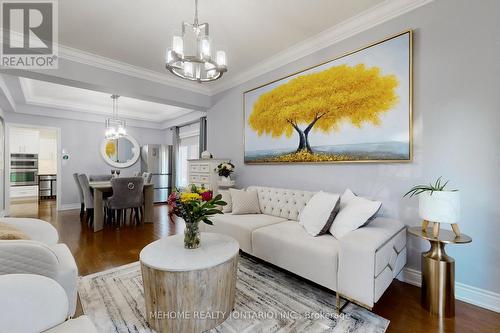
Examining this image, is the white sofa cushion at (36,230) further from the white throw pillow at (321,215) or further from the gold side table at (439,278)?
the gold side table at (439,278)

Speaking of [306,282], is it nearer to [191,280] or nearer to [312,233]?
[312,233]

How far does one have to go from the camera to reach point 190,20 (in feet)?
8.63

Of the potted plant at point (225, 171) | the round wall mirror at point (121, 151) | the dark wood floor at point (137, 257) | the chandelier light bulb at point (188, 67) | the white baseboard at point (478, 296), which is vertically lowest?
the dark wood floor at point (137, 257)

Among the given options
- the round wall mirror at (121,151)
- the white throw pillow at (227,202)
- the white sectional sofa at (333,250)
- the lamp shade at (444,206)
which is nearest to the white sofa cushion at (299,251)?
the white sectional sofa at (333,250)

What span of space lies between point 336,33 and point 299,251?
2.59 meters

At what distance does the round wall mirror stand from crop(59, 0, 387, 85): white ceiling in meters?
4.24

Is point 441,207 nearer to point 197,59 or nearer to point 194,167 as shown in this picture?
point 197,59

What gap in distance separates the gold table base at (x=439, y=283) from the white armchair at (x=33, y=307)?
228cm

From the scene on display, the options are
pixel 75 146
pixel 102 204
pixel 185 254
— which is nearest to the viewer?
pixel 185 254

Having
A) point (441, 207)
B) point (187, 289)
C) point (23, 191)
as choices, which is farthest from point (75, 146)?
point (441, 207)

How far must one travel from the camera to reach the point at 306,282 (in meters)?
2.29

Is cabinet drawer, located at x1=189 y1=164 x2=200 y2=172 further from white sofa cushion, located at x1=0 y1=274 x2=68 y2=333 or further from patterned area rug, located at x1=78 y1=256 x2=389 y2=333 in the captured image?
white sofa cushion, located at x1=0 y1=274 x2=68 y2=333

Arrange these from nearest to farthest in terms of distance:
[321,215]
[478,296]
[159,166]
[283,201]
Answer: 1. [478,296]
2. [321,215]
3. [283,201]
4. [159,166]

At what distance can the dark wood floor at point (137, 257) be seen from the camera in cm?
170
